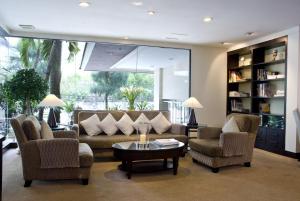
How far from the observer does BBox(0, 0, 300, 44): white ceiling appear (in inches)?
163

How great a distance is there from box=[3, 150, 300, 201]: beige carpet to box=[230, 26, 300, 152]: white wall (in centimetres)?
94

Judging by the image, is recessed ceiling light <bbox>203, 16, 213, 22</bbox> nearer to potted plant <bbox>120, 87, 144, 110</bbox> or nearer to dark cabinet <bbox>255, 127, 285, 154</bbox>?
potted plant <bbox>120, 87, 144, 110</bbox>

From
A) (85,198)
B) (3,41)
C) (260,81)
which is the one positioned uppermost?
(3,41)

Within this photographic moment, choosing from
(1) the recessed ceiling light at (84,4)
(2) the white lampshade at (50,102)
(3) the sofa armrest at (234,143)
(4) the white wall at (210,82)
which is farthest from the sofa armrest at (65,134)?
(4) the white wall at (210,82)

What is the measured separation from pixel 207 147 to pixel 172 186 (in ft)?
3.40

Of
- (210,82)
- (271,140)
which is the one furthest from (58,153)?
(210,82)

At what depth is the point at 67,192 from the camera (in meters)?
3.29

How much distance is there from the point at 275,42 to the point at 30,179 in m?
5.28

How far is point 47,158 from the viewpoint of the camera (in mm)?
3463

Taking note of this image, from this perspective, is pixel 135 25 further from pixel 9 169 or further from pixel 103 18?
pixel 9 169

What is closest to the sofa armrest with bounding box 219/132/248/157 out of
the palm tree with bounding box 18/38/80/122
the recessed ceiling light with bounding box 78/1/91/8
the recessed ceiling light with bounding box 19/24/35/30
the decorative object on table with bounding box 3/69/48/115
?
the recessed ceiling light with bounding box 78/1/91/8

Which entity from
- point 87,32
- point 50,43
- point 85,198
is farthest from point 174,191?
point 50,43

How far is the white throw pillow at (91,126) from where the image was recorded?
5055 mm

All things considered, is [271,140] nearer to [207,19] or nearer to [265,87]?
[265,87]
